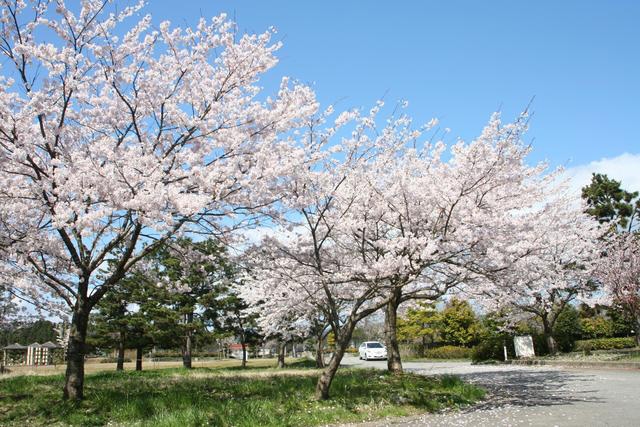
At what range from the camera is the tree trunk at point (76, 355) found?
811cm

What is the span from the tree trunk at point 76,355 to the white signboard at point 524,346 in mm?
21897

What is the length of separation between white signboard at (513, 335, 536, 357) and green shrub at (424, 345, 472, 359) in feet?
21.1

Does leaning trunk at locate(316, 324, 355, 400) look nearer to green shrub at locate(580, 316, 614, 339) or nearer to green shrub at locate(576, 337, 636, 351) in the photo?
green shrub at locate(576, 337, 636, 351)

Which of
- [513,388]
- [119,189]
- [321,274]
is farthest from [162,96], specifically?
[513,388]

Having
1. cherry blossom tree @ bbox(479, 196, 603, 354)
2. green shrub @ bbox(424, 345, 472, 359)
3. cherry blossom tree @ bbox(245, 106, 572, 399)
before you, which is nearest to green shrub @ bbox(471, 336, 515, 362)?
cherry blossom tree @ bbox(479, 196, 603, 354)

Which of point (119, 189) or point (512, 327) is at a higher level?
point (119, 189)

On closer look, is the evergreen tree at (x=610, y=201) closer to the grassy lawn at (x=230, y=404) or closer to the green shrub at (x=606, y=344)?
the green shrub at (x=606, y=344)

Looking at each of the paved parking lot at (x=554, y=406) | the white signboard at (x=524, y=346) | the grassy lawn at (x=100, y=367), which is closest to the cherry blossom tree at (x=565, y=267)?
the white signboard at (x=524, y=346)

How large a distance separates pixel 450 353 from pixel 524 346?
7.74 m

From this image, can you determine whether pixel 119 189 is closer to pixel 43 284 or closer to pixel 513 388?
pixel 43 284

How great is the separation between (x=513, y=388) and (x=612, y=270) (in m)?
8.14

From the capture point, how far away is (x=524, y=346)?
2377 cm

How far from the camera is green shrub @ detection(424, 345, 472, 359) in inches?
1192

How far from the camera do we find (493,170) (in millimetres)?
9086
